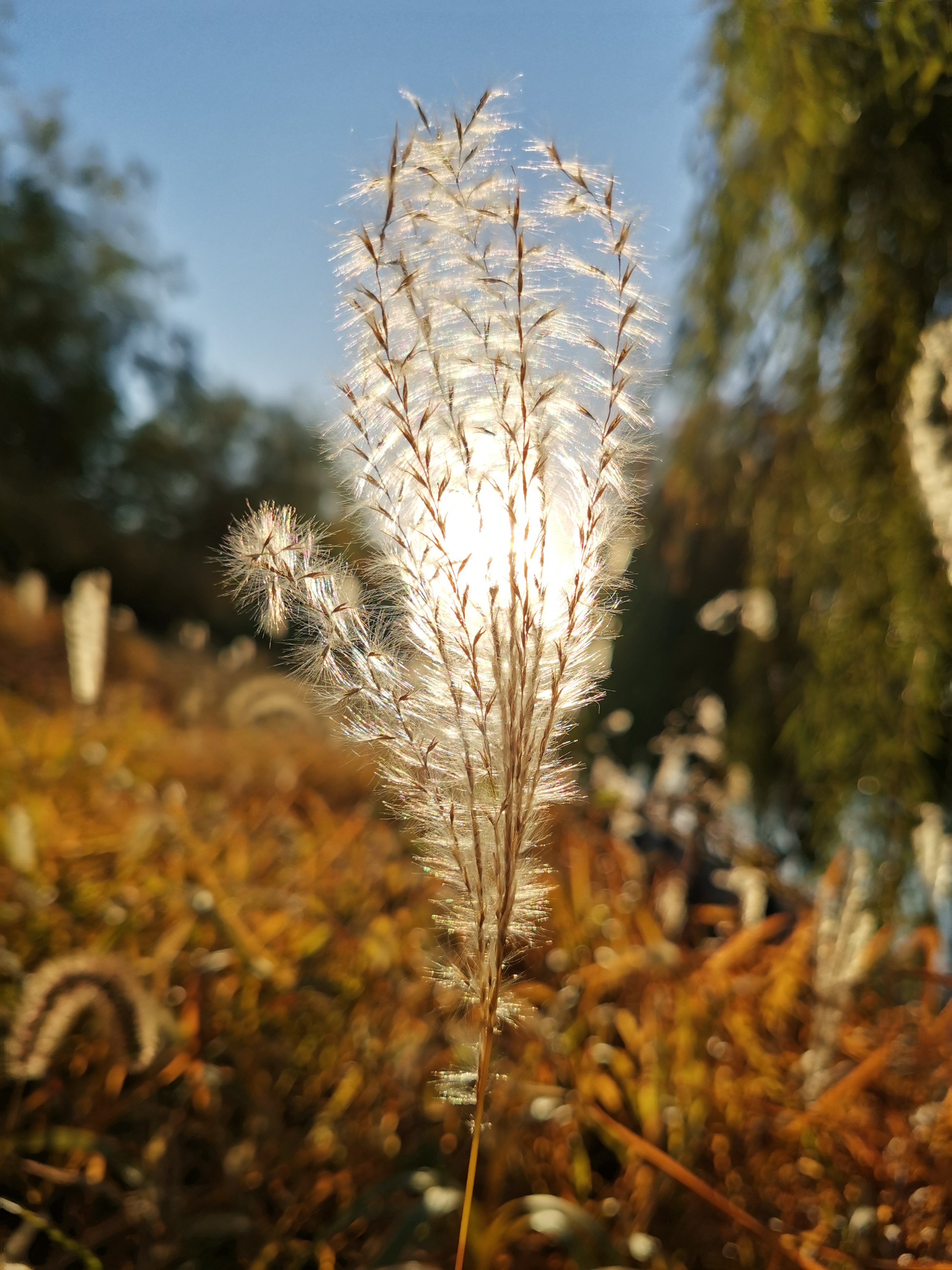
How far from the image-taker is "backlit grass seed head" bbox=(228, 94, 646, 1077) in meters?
0.60

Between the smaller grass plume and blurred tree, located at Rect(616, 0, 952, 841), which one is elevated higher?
blurred tree, located at Rect(616, 0, 952, 841)

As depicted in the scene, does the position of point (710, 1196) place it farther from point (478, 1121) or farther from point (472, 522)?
point (472, 522)

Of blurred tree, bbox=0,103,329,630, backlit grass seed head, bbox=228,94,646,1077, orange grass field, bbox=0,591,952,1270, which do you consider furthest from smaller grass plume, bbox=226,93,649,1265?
blurred tree, bbox=0,103,329,630

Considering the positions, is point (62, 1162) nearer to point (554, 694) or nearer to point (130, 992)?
point (130, 992)

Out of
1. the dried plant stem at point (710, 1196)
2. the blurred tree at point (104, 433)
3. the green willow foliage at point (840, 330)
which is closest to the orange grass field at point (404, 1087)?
the dried plant stem at point (710, 1196)

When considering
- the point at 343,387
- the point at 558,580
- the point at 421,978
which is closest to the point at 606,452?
the point at 558,580

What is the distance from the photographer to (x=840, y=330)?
5.29 ft

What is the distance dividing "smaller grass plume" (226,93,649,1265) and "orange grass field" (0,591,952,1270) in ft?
0.69

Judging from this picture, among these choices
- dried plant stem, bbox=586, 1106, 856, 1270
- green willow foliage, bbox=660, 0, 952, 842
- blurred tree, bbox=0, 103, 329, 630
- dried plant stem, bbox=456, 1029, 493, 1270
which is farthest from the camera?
blurred tree, bbox=0, 103, 329, 630

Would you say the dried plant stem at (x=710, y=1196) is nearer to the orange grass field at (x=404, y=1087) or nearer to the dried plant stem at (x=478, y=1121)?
the orange grass field at (x=404, y=1087)

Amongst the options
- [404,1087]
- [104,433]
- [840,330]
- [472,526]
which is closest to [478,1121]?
[472,526]

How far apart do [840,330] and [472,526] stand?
4.40 feet

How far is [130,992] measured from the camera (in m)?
1.13

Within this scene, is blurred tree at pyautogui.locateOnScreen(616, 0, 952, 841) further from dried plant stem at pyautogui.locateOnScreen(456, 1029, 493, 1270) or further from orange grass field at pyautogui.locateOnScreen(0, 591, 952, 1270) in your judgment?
dried plant stem at pyautogui.locateOnScreen(456, 1029, 493, 1270)
